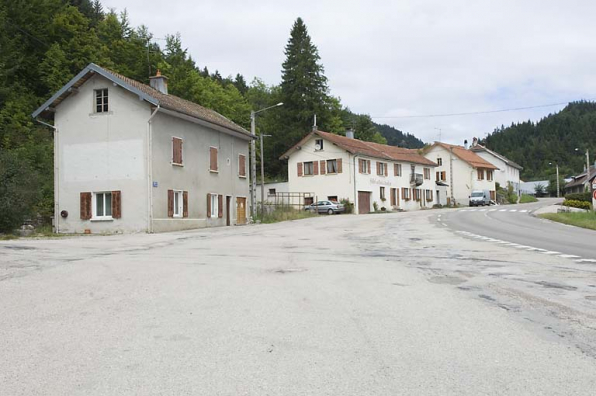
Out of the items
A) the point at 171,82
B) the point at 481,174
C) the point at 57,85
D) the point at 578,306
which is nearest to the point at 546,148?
the point at 481,174

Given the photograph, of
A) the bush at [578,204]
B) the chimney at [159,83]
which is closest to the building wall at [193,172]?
the chimney at [159,83]

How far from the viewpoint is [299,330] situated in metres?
6.13

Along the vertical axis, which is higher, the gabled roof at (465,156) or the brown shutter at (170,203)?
the gabled roof at (465,156)

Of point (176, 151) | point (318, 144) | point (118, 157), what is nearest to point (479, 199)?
point (318, 144)

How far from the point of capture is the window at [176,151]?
30.8 m

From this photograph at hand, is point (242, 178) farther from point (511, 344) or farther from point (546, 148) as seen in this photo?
point (546, 148)

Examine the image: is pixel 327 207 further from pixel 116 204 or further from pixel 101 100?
pixel 101 100

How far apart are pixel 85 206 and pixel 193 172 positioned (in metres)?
6.43

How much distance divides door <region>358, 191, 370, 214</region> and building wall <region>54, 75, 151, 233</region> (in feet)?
96.7

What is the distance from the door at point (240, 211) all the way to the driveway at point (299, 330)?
88.1 ft

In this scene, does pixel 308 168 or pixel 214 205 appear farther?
pixel 308 168

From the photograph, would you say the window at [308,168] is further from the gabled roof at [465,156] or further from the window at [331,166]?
the gabled roof at [465,156]

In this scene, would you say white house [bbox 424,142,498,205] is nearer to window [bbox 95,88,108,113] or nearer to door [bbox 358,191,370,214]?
door [bbox 358,191,370,214]

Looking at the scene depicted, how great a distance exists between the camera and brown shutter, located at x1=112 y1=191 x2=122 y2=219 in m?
29.0
